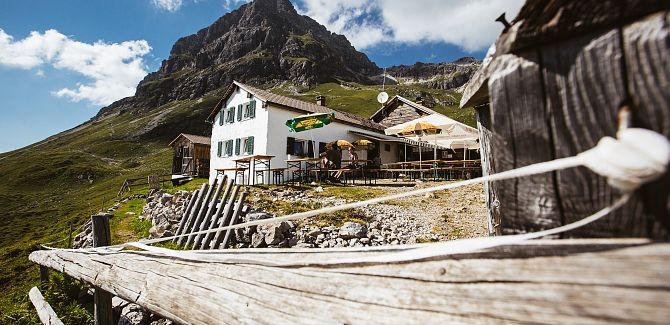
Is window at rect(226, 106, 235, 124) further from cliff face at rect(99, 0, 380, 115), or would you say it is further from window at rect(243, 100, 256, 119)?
cliff face at rect(99, 0, 380, 115)

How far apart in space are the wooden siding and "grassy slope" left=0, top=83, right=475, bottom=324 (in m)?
8.09

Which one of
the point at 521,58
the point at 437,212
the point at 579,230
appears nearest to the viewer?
the point at 579,230

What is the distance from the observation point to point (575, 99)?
77cm

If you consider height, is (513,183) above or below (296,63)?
below

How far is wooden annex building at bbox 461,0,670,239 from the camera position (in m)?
0.65

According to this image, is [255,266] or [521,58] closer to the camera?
[521,58]

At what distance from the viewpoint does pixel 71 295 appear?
586cm

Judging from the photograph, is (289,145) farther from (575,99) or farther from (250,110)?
(575,99)

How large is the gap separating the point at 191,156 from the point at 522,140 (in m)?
35.3

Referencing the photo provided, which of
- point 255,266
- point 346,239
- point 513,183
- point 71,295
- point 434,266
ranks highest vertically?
point 513,183

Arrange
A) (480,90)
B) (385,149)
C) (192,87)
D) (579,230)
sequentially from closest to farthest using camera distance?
(579,230) < (480,90) < (385,149) < (192,87)

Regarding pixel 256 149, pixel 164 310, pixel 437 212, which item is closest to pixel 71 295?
pixel 164 310

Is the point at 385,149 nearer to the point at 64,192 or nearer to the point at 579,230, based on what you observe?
the point at 579,230

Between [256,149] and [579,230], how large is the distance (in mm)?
20650
